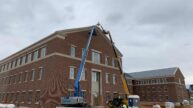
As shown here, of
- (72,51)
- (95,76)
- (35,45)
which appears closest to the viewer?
(72,51)

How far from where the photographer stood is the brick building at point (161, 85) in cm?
6750

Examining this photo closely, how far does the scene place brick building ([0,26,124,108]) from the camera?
26.8 m

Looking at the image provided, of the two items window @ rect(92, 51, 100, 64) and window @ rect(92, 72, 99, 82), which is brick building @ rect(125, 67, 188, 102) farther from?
window @ rect(92, 72, 99, 82)

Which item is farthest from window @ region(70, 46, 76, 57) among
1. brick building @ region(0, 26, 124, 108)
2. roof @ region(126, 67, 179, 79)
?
roof @ region(126, 67, 179, 79)

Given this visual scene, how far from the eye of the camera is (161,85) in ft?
231

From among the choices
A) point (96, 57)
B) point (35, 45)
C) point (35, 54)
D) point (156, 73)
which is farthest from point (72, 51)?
point (156, 73)

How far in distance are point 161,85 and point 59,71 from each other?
53.2 metres

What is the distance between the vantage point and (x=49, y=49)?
28609mm

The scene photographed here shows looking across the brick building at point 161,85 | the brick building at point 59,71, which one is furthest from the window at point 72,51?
the brick building at point 161,85

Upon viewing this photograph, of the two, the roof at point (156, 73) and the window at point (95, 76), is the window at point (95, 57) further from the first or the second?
the roof at point (156, 73)

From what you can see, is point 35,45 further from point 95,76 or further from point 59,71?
point 95,76

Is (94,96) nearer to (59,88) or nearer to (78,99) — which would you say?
(59,88)

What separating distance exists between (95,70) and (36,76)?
32.1 ft

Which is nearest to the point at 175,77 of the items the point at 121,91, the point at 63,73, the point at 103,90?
the point at 121,91
